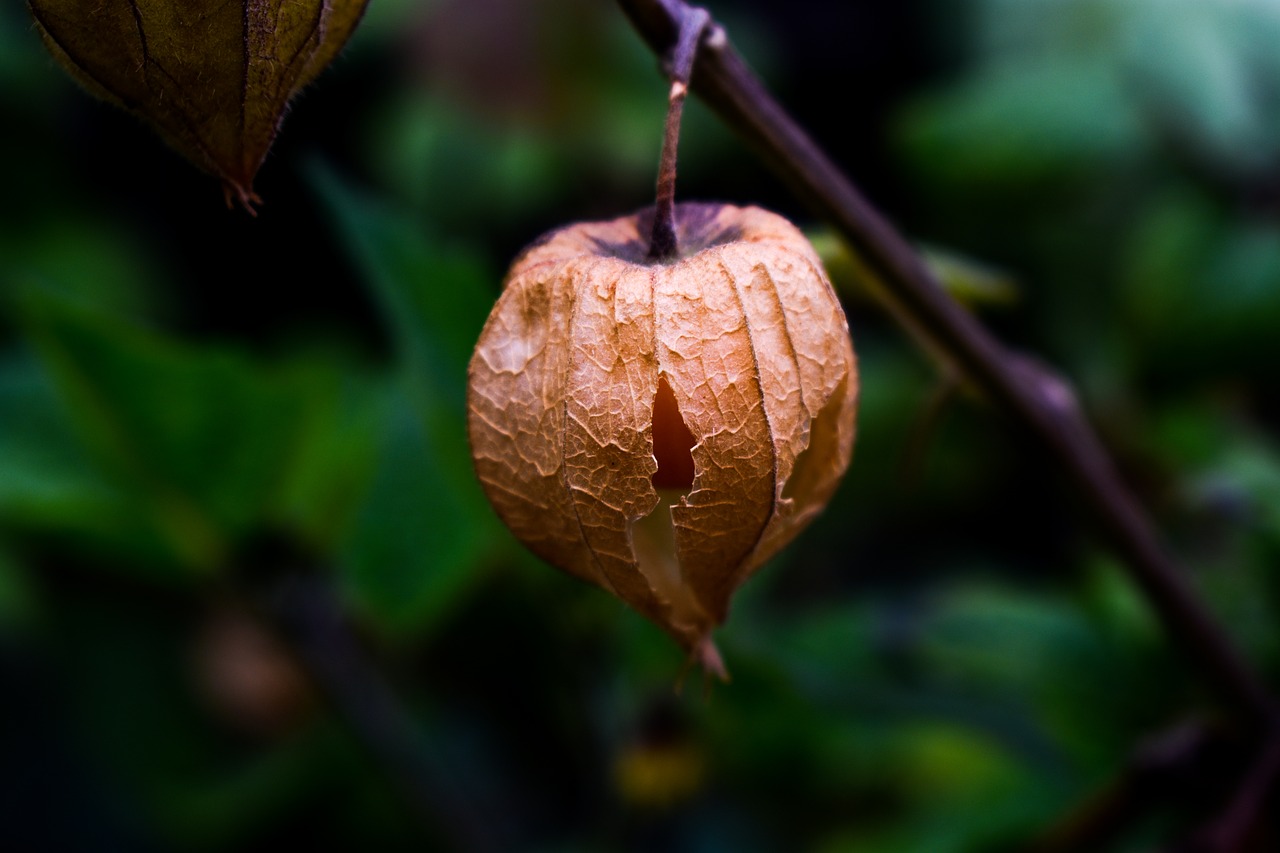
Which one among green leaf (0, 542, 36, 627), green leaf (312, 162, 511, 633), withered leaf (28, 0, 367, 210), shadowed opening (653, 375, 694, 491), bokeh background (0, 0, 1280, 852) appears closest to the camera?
withered leaf (28, 0, 367, 210)

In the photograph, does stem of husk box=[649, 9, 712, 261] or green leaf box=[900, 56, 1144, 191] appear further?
green leaf box=[900, 56, 1144, 191]

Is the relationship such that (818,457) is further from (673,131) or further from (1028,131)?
(1028,131)

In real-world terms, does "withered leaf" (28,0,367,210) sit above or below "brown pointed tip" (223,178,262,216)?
above

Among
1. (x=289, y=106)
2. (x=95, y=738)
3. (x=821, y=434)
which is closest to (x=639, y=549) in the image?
(x=821, y=434)

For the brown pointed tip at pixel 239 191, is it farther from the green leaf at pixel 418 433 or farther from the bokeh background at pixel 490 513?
the green leaf at pixel 418 433

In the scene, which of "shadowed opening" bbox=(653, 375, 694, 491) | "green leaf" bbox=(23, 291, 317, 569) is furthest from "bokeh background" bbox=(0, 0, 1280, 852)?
"shadowed opening" bbox=(653, 375, 694, 491)

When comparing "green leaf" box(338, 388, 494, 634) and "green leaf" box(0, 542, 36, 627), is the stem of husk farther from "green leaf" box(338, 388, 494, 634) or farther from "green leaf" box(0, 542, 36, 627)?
"green leaf" box(0, 542, 36, 627)

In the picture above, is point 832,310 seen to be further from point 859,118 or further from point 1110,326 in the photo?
point 859,118

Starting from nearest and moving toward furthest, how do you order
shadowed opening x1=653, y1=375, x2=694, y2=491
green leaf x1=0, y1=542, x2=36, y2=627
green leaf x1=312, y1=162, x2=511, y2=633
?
shadowed opening x1=653, y1=375, x2=694, y2=491 < green leaf x1=312, y1=162, x2=511, y2=633 < green leaf x1=0, y1=542, x2=36, y2=627
